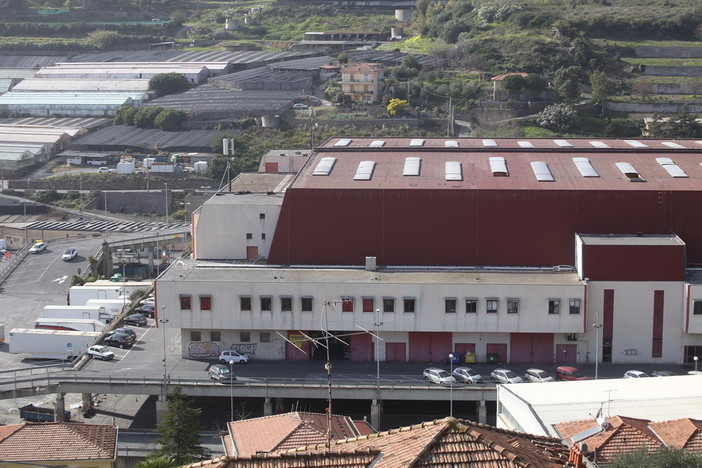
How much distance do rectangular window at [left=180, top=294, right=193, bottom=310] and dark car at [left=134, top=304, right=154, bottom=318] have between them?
19.3ft

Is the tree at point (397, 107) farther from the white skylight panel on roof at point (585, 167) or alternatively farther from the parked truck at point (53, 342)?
the parked truck at point (53, 342)

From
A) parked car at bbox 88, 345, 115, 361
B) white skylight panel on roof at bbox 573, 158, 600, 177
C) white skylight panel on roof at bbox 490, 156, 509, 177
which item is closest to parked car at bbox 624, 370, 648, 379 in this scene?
white skylight panel on roof at bbox 573, 158, 600, 177

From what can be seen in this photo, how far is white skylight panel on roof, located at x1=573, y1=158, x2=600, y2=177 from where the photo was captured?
3856cm

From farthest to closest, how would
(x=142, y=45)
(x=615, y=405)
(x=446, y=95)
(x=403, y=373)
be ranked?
(x=142, y=45)
(x=446, y=95)
(x=403, y=373)
(x=615, y=405)

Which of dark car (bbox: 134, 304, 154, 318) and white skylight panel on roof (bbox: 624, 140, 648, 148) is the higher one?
white skylight panel on roof (bbox: 624, 140, 648, 148)

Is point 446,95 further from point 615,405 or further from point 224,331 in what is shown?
point 615,405

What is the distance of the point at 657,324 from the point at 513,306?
171 inches

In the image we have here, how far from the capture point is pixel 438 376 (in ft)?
110

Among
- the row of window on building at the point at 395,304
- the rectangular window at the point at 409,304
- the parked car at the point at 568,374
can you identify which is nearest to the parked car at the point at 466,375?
the row of window on building at the point at 395,304

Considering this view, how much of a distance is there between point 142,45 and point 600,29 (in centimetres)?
4327

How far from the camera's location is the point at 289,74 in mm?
85125

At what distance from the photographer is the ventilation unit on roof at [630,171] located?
1497 inches

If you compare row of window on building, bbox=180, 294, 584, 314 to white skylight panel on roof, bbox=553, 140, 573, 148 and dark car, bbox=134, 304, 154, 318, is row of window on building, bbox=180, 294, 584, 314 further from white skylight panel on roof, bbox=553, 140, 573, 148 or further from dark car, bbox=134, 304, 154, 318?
white skylight panel on roof, bbox=553, 140, 573, 148

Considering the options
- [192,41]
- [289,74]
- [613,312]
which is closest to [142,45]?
[192,41]
